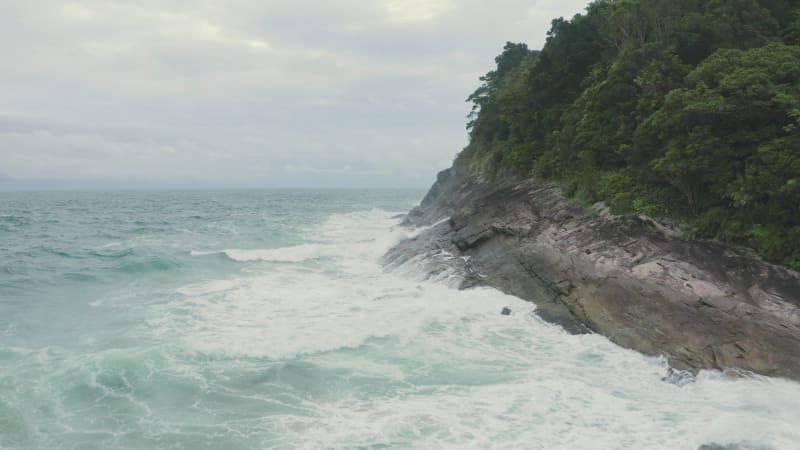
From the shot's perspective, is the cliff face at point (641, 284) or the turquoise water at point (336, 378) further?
the cliff face at point (641, 284)

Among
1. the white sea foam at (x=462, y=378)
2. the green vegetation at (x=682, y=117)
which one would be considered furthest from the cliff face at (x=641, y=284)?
the green vegetation at (x=682, y=117)

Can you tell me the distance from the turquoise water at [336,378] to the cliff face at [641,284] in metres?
0.65

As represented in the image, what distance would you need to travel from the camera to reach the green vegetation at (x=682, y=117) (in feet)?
43.2

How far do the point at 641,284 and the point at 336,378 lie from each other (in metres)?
8.91

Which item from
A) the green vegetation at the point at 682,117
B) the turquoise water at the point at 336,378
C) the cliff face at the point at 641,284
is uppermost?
the green vegetation at the point at 682,117

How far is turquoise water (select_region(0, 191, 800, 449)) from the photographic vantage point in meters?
9.64

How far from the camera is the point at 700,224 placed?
1484 centimetres

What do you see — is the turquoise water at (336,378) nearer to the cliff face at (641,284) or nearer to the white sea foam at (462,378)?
the white sea foam at (462,378)

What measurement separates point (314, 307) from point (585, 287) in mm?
9619

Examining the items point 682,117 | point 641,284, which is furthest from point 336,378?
point 682,117

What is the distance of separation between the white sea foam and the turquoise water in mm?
48

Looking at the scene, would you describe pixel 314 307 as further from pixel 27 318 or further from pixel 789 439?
pixel 789 439

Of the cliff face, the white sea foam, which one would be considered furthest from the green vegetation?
the white sea foam

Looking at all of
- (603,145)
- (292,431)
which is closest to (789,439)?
(292,431)
